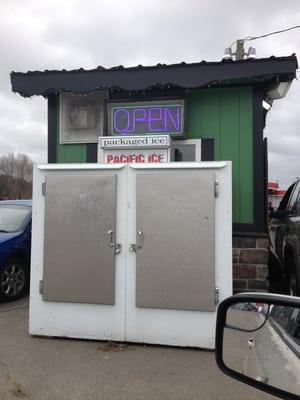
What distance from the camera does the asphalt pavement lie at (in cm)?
395

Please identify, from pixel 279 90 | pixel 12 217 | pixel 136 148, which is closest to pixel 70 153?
pixel 136 148

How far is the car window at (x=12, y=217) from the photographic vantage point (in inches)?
317

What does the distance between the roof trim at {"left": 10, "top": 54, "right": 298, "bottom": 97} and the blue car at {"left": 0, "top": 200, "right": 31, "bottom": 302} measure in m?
2.49

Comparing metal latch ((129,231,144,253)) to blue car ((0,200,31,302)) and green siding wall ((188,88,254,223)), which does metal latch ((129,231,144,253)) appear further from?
blue car ((0,200,31,302))

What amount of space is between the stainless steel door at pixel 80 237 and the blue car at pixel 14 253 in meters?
2.29

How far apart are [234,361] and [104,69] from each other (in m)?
5.21

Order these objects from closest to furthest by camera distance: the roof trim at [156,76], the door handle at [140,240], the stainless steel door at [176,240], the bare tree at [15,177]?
the stainless steel door at [176,240]
the door handle at [140,240]
the roof trim at [156,76]
the bare tree at [15,177]

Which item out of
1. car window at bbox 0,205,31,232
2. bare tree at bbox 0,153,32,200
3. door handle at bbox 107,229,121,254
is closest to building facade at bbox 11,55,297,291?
door handle at bbox 107,229,121,254

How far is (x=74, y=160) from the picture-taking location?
6785 millimetres

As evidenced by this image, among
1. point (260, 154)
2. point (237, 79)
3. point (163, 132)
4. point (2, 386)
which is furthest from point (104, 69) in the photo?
point (2, 386)

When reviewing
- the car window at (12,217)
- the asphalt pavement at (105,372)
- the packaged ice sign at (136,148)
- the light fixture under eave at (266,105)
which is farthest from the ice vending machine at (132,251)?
the car window at (12,217)

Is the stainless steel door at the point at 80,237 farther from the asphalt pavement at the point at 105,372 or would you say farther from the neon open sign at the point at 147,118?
the neon open sign at the point at 147,118

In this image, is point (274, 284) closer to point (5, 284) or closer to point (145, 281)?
point (145, 281)

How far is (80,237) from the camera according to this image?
529 centimetres
